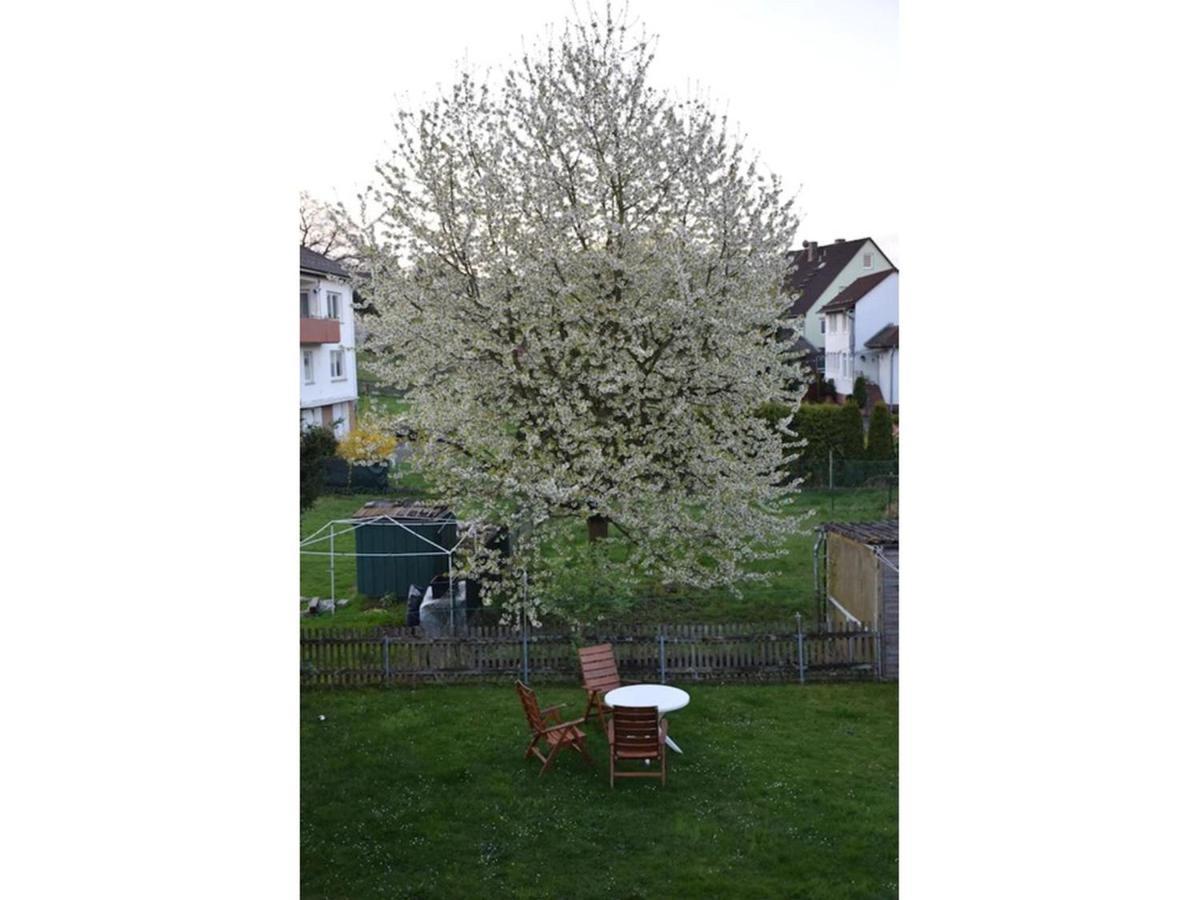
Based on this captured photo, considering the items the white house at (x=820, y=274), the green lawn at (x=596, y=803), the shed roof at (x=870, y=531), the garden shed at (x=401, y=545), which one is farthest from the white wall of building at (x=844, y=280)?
the garden shed at (x=401, y=545)

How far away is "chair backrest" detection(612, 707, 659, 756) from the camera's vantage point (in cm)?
413

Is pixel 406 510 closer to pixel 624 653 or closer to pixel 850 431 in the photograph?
pixel 624 653

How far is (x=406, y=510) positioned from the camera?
527 centimetres

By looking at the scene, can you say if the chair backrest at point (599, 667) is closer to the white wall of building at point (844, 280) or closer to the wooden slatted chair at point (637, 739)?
the wooden slatted chair at point (637, 739)

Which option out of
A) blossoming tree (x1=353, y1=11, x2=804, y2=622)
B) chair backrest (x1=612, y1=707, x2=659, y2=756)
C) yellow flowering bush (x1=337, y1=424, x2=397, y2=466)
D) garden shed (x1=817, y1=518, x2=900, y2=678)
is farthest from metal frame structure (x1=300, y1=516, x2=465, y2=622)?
Answer: garden shed (x1=817, y1=518, x2=900, y2=678)

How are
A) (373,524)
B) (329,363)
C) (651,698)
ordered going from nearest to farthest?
(651,698) → (329,363) → (373,524)

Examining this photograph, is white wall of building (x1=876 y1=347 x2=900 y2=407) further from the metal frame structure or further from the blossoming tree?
the metal frame structure

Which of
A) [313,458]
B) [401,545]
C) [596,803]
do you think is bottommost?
[596,803]

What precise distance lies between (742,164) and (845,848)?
3083 millimetres

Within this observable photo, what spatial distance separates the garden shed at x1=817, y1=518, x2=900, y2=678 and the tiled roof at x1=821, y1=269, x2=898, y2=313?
1.13 meters

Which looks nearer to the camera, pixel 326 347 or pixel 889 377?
pixel 889 377

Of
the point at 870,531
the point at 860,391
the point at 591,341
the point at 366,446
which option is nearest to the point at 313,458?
the point at 366,446

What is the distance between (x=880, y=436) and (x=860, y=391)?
0.22m

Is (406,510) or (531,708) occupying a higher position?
(406,510)
